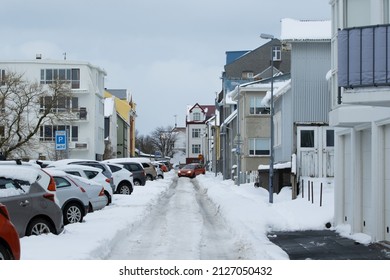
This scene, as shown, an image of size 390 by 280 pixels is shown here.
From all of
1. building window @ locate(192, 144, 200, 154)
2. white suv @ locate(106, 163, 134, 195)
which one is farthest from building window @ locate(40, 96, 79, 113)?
building window @ locate(192, 144, 200, 154)

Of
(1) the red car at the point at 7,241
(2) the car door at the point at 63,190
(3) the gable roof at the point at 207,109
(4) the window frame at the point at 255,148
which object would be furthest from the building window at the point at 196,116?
(1) the red car at the point at 7,241

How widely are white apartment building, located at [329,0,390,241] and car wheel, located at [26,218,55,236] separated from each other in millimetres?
5641

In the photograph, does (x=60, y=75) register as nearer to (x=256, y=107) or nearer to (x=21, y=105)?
(x=21, y=105)

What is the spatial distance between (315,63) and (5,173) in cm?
2286

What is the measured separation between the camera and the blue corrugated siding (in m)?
34.3

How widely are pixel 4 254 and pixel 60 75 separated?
4476 cm

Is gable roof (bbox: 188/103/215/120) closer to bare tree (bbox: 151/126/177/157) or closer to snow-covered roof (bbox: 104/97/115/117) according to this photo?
bare tree (bbox: 151/126/177/157)

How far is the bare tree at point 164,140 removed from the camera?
129750 millimetres

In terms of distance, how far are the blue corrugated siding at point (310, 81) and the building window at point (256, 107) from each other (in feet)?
52.8

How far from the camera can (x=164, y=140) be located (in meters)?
131

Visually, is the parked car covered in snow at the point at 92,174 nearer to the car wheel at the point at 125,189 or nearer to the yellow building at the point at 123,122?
the car wheel at the point at 125,189
